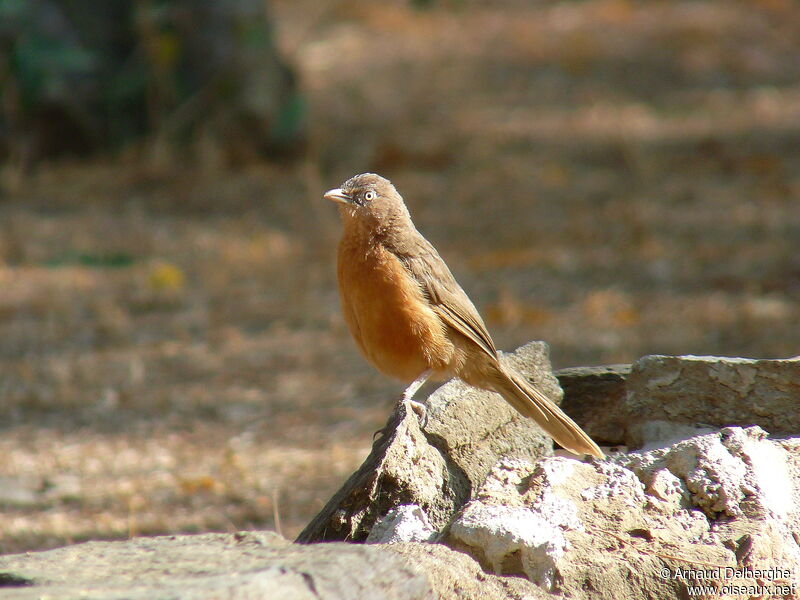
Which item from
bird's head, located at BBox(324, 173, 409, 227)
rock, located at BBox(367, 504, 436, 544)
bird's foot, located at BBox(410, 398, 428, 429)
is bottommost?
rock, located at BBox(367, 504, 436, 544)

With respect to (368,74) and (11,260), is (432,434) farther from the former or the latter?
(368,74)

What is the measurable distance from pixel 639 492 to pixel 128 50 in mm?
9157

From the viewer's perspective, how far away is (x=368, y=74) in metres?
14.3

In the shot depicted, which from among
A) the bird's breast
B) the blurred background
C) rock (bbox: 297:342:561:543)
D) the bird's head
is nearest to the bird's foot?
rock (bbox: 297:342:561:543)

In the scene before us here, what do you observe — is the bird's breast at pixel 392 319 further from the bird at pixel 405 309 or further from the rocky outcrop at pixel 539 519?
the rocky outcrop at pixel 539 519

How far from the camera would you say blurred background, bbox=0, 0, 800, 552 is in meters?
6.43

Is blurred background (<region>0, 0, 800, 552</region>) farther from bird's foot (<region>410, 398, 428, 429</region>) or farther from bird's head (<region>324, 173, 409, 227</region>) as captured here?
A: bird's head (<region>324, 173, 409, 227</region>)

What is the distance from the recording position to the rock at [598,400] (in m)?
4.23

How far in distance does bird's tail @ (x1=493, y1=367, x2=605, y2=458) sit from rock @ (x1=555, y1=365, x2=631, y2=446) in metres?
0.18

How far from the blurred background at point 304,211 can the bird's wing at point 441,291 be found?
1052 mm

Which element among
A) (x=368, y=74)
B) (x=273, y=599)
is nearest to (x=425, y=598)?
(x=273, y=599)

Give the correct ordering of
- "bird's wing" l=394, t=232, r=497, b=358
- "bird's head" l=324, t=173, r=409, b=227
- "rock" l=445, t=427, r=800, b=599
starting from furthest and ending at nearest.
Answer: "bird's head" l=324, t=173, r=409, b=227, "bird's wing" l=394, t=232, r=497, b=358, "rock" l=445, t=427, r=800, b=599

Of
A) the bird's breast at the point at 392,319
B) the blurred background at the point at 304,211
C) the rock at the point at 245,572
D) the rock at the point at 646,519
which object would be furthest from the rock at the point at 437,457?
the blurred background at the point at 304,211

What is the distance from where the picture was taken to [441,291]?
4762 millimetres
